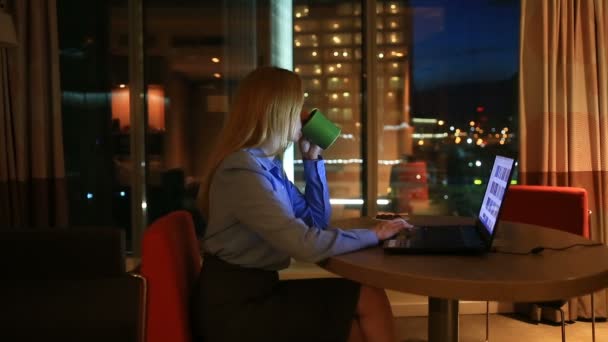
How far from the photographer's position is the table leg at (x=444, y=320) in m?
1.43

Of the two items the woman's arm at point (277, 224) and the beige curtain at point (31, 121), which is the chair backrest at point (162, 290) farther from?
the beige curtain at point (31, 121)

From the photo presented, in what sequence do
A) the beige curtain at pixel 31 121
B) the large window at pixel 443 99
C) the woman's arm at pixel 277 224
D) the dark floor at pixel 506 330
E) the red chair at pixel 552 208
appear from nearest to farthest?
1. the woman's arm at pixel 277 224
2. the red chair at pixel 552 208
3. the dark floor at pixel 506 330
4. the beige curtain at pixel 31 121
5. the large window at pixel 443 99

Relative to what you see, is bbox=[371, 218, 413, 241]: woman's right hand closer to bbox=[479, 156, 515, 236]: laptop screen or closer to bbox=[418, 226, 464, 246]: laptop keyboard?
bbox=[418, 226, 464, 246]: laptop keyboard

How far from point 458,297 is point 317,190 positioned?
0.77 m

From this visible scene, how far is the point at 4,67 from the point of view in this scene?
2711 mm

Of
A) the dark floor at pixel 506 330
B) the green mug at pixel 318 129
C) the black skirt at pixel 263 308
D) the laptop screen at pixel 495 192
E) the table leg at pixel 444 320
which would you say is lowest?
the dark floor at pixel 506 330

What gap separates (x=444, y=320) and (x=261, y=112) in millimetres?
733

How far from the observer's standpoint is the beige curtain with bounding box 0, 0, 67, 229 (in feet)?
8.95

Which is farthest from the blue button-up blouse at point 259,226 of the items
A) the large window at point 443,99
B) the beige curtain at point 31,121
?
the large window at point 443,99

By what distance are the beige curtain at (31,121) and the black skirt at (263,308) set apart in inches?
71.3

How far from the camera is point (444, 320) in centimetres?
144

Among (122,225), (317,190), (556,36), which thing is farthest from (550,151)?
(122,225)

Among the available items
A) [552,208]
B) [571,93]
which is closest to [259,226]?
[552,208]

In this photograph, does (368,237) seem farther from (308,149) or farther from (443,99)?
(443,99)
